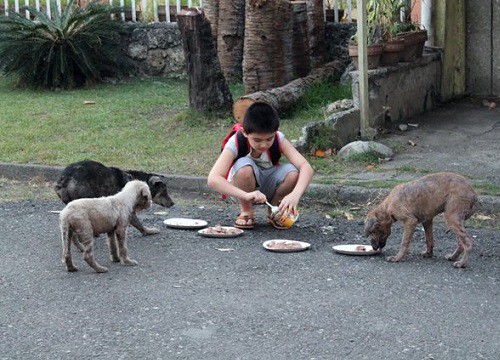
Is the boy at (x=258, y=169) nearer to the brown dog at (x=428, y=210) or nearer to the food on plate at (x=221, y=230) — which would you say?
the food on plate at (x=221, y=230)

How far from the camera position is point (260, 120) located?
24.1 feet

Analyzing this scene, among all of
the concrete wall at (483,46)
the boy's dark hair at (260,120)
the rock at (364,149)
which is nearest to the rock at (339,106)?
the rock at (364,149)

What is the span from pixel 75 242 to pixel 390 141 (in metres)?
4.67

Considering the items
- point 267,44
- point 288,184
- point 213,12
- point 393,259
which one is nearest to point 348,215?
point 288,184

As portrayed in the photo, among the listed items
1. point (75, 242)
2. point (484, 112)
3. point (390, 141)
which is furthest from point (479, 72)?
point (75, 242)

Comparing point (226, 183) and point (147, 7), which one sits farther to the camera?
point (147, 7)

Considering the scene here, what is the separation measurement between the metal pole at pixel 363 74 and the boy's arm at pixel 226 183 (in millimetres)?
3204

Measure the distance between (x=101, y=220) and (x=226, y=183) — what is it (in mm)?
1238

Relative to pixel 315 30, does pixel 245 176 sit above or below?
below

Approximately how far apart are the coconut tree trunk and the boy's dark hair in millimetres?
4729

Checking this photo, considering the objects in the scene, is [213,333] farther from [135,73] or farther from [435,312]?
[135,73]

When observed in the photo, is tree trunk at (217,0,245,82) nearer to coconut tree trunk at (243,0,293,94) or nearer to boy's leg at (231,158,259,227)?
coconut tree trunk at (243,0,293,94)

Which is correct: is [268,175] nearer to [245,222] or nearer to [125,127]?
[245,222]

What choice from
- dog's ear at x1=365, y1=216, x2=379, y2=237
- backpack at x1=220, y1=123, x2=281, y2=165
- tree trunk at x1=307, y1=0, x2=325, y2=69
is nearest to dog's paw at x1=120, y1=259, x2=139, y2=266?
backpack at x1=220, y1=123, x2=281, y2=165
